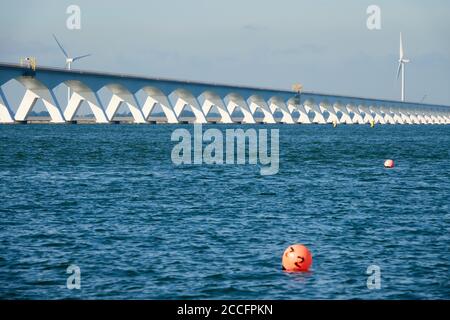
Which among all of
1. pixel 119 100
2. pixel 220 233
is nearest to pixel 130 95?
pixel 119 100

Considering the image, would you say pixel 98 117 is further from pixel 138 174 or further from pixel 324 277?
pixel 324 277

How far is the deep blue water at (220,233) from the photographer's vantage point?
18.3 meters

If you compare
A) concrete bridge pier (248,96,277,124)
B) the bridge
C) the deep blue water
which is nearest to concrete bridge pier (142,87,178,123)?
the bridge

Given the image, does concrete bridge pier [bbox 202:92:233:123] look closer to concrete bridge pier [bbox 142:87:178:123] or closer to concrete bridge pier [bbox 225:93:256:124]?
concrete bridge pier [bbox 225:93:256:124]

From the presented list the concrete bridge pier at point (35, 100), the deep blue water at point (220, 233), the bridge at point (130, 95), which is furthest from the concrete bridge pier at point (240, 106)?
the deep blue water at point (220, 233)

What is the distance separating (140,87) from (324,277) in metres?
127

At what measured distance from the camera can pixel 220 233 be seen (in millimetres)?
25062

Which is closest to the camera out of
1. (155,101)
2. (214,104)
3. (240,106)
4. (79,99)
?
(79,99)

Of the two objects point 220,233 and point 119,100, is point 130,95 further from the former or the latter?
point 220,233

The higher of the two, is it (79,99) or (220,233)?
(79,99)

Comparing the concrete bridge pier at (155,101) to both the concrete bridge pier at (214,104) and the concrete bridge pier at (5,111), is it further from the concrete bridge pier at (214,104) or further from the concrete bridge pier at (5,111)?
the concrete bridge pier at (5,111)

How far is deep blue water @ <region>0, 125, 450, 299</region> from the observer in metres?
18.3
